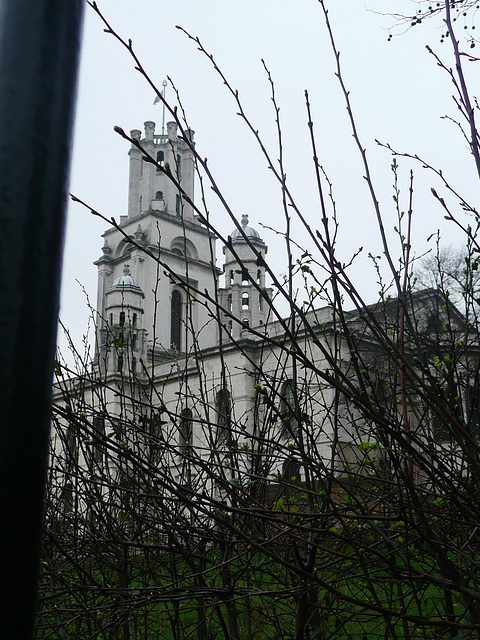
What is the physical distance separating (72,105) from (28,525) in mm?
311

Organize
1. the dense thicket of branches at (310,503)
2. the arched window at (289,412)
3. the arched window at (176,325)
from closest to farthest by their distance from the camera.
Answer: the dense thicket of branches at (310,503) → the arched window at (289,412) → the arched window at (176,325)

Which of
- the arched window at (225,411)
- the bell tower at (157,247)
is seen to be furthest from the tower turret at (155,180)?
the arched window at (225,411)

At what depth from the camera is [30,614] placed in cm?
47

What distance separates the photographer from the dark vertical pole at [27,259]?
459 millimetres

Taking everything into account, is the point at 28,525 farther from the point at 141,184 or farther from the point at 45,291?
the point at 141,184

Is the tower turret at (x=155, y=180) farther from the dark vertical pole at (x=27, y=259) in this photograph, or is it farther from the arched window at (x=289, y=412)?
the dark vertical pole at (x=27, y=259)

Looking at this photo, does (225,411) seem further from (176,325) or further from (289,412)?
(176,325)

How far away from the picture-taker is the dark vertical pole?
459mm

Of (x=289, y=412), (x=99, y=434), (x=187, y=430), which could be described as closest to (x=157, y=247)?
(x=187, y=430)

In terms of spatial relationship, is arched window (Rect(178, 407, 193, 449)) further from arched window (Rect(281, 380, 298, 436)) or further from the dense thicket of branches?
arched window (Rect(281, 380, 298, 436))

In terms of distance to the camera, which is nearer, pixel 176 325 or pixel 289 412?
pixel 289 412

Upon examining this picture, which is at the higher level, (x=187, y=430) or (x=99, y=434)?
(x=187, y=430)

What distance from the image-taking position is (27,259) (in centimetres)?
48

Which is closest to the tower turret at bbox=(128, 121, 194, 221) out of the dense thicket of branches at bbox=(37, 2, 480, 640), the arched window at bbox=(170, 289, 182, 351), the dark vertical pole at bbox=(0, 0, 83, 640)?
the arched window at bbox=(170, 289, 182, 351)
